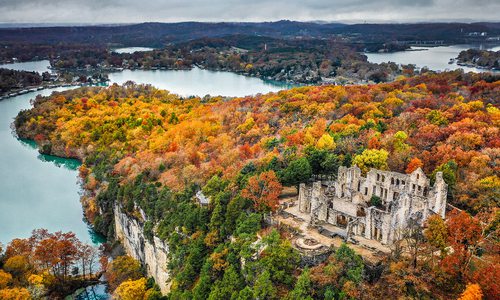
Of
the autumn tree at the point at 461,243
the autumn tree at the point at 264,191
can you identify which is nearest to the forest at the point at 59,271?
the autumn tree at the point at 264,191

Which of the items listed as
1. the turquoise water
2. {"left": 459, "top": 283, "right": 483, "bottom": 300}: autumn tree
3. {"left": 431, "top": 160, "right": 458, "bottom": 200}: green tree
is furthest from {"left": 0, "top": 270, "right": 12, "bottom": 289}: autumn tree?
{"left": 431, "top": 160, "right": 458, "bottom": 200}: green tree

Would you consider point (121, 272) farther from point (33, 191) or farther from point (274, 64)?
point (274, 64)

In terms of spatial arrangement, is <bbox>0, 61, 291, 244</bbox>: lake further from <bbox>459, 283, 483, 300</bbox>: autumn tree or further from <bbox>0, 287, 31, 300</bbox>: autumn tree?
<bbox>459, 283, 483, 300</bbox>: autumn tree

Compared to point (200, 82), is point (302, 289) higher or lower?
higher

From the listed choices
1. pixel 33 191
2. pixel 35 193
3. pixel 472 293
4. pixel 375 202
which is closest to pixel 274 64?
pixel 33 191

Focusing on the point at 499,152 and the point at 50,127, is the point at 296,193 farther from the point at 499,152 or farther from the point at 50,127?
the point at 50,127
